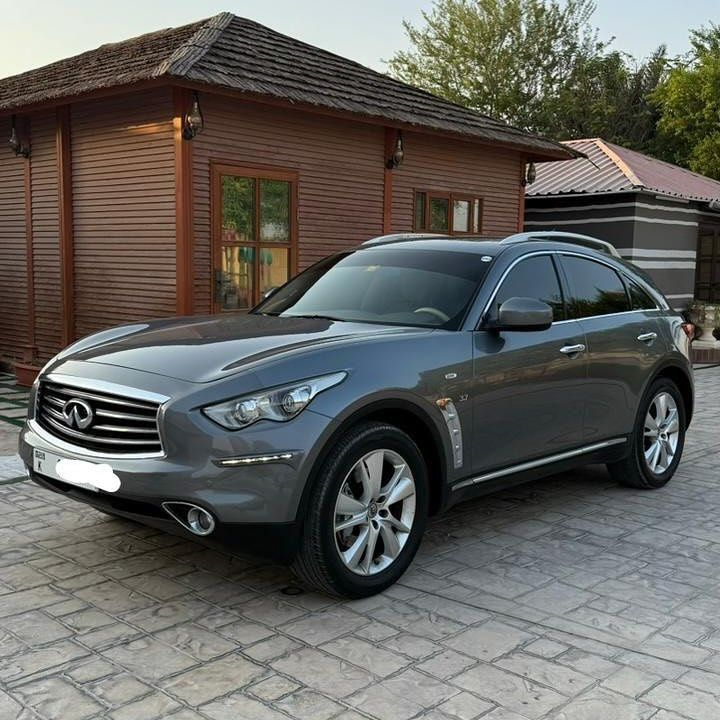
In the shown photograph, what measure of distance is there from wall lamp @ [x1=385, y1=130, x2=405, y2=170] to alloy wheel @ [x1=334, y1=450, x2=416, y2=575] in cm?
738

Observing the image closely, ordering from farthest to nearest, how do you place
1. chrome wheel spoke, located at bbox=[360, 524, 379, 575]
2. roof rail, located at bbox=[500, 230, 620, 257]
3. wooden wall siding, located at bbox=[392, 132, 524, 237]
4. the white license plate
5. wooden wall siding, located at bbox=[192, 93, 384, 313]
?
1. wooden wall siding, located at bbox=[392, 132, 524, 237]
2. wooden wall siding, located at bbox=[192, 93, 384, 313]
3. roof rail, located at bbox=[500, 230, 620, 257]
4. chrome wheel spoke, located at bbox=[360, 524, 379, 575]
5. the white license plate

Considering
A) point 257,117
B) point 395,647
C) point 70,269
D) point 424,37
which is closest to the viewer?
point 395,647

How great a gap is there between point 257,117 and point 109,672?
715 centimetres

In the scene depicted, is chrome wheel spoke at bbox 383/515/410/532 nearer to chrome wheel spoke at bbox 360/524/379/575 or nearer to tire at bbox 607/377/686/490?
chrome wheel spoke at bbox 360/524/379/575

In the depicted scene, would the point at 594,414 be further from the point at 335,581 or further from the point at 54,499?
the point at 54,499

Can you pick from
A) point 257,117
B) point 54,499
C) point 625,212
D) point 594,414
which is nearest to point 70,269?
point 257,117

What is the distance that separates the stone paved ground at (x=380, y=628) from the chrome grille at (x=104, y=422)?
701mm

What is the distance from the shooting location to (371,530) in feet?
12.6

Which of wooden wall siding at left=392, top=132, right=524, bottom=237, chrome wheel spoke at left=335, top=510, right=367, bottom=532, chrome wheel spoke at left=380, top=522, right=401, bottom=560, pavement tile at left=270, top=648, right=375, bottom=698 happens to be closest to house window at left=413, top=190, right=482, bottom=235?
wooden wall siding at left=392, top=132, right=524, bottom=237

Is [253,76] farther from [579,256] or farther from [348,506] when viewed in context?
[348,506]

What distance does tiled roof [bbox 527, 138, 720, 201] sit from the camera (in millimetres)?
15867

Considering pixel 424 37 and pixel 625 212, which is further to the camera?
pixel 424 37

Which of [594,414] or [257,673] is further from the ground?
[594,414]

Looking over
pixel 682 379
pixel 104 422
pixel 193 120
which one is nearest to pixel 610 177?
pixel 193 120
